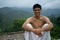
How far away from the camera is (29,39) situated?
2.54 metres

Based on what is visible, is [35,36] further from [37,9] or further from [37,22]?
[37,9]

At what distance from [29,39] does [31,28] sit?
12 cm

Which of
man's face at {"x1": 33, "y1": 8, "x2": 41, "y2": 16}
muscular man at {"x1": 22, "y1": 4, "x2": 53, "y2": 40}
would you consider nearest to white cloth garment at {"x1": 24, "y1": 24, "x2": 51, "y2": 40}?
muscular man at {"x1": 22, "y1": 4, "x2": 53, "y2": 40}

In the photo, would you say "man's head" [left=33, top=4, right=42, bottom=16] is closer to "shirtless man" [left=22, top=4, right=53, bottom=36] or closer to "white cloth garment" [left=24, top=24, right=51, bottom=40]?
"shirtless man" [left=22, top=4, right=53, bottom=36]

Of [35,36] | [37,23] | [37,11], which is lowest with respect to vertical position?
[35,36]

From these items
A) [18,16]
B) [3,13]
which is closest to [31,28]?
[18,16]

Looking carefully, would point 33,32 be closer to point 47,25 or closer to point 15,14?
point 47,25

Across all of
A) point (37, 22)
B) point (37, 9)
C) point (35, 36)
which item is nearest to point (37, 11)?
point (37, 9)

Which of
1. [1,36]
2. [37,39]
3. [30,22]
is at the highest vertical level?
[30,22]

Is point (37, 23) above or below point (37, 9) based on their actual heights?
below

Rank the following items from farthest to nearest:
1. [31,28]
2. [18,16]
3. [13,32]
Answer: [18,16] < [13,32] < [31,28]

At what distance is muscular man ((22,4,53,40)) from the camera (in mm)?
2494

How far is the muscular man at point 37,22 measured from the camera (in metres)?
2.49

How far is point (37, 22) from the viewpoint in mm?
2637
